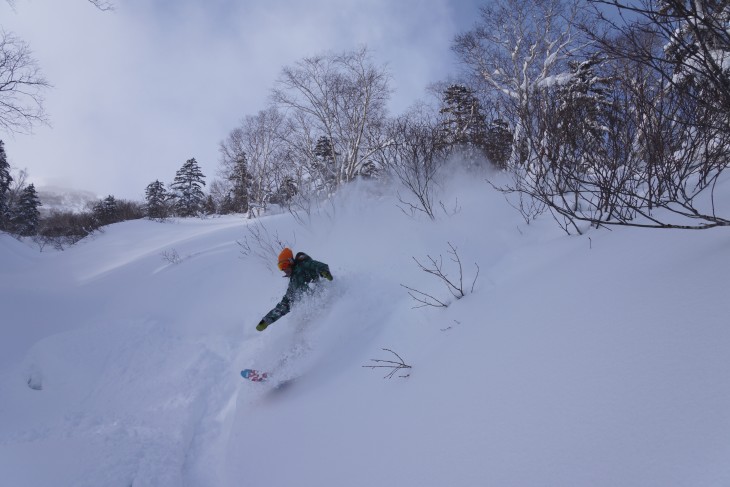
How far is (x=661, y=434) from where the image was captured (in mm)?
1169

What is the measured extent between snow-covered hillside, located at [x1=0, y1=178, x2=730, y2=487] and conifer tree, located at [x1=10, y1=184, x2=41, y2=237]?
30977 millimetres

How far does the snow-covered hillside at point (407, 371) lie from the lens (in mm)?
1350

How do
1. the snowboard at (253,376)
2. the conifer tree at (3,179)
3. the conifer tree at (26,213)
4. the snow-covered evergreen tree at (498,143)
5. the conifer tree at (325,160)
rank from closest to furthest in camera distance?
the snowboard at (253,376) < the snow-covered evergreen tree at (498,143) < the conifer tree at (325,160) < the conifer tree at (3,179) < the conifer tree at (26,213)

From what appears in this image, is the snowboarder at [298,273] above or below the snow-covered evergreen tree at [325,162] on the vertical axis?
below

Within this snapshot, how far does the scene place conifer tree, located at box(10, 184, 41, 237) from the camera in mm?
28391

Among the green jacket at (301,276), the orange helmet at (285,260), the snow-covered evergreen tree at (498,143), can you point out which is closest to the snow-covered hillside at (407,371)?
the green jacket at (301,276)

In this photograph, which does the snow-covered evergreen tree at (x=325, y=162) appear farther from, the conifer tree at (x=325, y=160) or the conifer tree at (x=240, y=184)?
the conifer tree at (x=240, y=184)

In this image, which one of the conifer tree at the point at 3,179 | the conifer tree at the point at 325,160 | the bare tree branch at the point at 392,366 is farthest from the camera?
the conifer tree at the point at 3,179

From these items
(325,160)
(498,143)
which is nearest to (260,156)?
(325,160)

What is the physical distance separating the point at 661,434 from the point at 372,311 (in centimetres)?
342

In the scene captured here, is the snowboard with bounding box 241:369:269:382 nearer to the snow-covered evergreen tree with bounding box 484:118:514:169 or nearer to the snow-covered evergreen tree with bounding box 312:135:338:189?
the snow-covered evergreen tree with bounding box 484:118:514:169

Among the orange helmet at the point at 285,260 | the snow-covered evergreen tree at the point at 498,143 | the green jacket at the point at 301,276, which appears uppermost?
the snow-covered evergreen tree at the point at 498,143

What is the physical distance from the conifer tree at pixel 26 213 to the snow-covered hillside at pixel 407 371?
3098cm

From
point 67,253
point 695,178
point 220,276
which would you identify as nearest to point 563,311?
point 695,178
